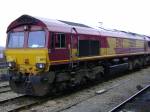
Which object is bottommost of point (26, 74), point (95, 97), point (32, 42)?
point (95, 97)

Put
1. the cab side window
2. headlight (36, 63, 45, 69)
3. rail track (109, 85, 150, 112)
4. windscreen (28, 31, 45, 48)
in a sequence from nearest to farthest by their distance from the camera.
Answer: rail track (109, 85, 150, 112) < headlight (36, 63, 45, 69) < windscreen (28, 31, 45, 48) < the cab side window

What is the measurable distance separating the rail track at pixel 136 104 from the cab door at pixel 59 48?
3212 millimetres

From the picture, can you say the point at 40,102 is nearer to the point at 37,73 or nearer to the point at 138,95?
the point at 37,73

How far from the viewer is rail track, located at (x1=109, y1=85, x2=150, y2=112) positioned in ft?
40.3

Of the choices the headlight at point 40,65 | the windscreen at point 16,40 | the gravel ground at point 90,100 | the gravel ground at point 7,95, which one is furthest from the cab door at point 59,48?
the gravel ground at point 7,95

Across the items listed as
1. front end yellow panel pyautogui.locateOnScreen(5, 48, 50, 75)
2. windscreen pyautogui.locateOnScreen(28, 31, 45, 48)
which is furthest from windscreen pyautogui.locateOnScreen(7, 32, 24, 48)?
windscreen pyautogui.locateOnScreen(28, 31, 45, 48)

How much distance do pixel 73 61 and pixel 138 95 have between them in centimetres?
330

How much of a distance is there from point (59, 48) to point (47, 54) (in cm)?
99

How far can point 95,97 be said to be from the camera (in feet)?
49.2

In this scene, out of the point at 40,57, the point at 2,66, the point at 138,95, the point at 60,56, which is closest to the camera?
the point at 40,57

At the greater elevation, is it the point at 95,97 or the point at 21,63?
the point at 21,63

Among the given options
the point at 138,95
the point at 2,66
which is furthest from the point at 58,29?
the point at 2,66

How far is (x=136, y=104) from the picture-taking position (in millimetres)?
13445

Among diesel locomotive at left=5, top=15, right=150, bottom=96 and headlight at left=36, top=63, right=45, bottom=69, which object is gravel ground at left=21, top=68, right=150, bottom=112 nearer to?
diesel locomotive at left=5, top=15, right=150, bottom=96
